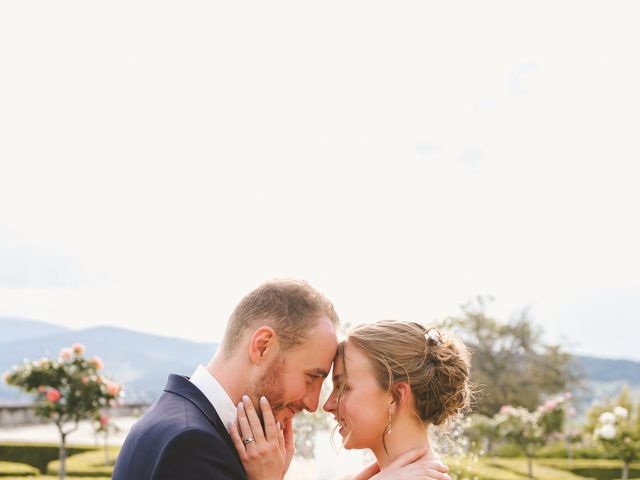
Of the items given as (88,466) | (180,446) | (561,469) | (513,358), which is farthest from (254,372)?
(513,358)

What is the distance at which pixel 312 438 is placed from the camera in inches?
424

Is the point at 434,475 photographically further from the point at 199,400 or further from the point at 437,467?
the point at 199,400

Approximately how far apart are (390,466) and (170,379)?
109 centimetres

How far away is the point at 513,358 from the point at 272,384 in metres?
37.2

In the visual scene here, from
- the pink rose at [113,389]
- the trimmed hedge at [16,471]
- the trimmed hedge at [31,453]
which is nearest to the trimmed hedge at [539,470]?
the pink rose at [113,389]

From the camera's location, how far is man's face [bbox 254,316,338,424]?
3031 millimetres

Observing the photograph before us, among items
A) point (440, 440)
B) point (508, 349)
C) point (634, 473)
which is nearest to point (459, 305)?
point (508, 349)

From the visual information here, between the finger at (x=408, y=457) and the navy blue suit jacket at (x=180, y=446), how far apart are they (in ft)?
2.76

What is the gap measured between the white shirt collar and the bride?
57 centimetres

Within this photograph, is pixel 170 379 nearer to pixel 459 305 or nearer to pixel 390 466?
pixel 390 466

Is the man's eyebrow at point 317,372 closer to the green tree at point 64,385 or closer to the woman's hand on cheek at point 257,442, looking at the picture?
the woman's hand on cheek at point 257,442

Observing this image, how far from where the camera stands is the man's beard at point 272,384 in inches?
119

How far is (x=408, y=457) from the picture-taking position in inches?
134

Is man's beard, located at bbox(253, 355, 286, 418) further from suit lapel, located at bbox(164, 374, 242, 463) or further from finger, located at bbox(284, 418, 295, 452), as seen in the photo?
finger, located at bbox(284, 418, 295, 452)
